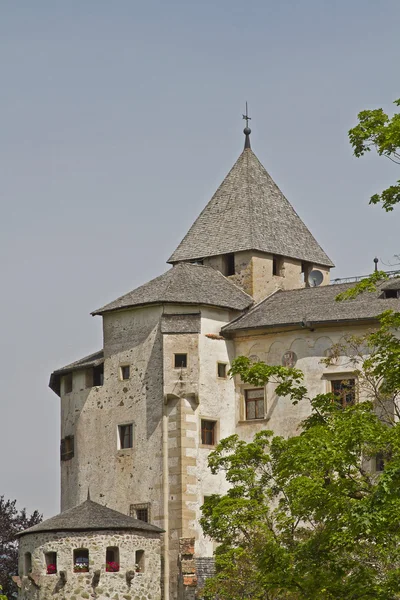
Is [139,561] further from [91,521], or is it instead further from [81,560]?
[91,521]

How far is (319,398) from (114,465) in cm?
2261

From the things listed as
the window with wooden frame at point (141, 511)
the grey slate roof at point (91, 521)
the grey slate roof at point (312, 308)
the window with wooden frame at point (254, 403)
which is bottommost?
the grey slate roof at point (91, 521)

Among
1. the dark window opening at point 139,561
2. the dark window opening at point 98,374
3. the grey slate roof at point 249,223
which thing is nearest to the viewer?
the dark window opening at point 139,561

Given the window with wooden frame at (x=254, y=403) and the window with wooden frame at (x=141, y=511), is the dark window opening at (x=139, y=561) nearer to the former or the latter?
the window with wooden frame at (x=141, y=511)

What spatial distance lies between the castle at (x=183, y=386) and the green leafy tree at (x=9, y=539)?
4926mm

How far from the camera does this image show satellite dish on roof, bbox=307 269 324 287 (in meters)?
64.5

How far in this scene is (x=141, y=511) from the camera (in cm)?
5644

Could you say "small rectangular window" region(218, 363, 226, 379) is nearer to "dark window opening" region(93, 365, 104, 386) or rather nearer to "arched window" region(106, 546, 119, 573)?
"dark window opening" region(93, 365, 104, 386)

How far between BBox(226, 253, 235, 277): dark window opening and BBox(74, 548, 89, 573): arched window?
14726 mm

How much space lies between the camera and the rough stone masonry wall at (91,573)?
171ft

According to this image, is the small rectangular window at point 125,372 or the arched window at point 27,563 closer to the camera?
the arched window at point 27,563

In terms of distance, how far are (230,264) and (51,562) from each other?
15.7m

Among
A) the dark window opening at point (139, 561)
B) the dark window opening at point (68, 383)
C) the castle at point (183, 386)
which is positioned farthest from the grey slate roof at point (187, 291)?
the dark window opening at point (139, 561)

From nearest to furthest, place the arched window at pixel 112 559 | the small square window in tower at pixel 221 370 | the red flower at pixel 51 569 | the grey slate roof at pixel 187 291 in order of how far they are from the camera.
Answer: the arched window at pixel 112 559 → the red flower at pixel 51 569 → the small square window in tower at pixel 221 370 → the grey slate roof at pixel 187 291
